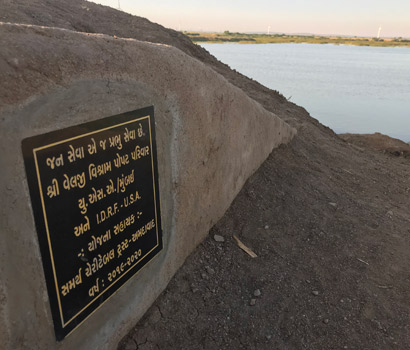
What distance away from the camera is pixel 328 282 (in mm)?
3834

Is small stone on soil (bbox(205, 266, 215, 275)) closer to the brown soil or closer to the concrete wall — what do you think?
the brown soil

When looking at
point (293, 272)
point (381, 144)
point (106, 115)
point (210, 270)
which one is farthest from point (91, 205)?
point (381, 144)

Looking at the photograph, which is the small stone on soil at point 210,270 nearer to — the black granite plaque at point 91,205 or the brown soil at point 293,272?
the brown soil at point 293,272

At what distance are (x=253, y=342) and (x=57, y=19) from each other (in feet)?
21.4

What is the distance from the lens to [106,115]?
7.57ft

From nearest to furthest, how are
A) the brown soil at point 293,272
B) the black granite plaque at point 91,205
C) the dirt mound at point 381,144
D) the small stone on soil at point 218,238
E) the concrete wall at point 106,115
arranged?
the concrete wall at point 106,115 < the black granite plaque at point 91,205 < the brown soil at point 293,272 < the small stone on soil at point 218,238 < the dirt mound at point 381,144

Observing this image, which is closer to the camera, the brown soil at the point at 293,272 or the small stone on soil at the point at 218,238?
the brown soil at the point at 293,272

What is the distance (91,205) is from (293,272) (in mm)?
2499

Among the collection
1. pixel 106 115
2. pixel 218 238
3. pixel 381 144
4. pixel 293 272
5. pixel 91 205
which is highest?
pixel 106 115

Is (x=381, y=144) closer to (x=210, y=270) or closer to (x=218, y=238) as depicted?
(x=218, y=238)

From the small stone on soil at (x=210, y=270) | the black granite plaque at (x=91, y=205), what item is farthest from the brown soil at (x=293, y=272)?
the black granite plaque at (x=91, y=205)

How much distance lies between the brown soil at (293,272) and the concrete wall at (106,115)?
0.28 meters

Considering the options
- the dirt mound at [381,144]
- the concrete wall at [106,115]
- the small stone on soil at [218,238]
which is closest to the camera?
the concrete wall at [106,115]

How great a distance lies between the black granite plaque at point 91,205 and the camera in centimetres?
196
